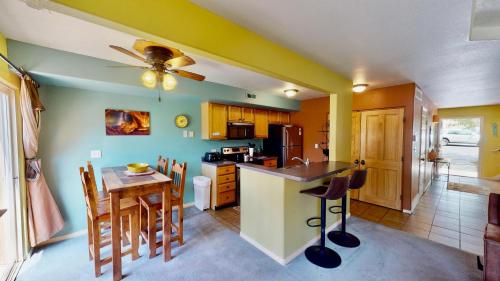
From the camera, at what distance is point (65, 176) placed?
2.68 m

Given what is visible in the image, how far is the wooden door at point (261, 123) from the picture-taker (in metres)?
4.62

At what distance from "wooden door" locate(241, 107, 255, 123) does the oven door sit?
0.40ft

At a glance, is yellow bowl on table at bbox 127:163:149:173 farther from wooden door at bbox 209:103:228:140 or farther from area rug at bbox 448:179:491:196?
area rug at bbox 448:179:491:196

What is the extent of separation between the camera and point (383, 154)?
3836 mm

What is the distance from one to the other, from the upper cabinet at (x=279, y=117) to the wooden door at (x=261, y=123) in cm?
21

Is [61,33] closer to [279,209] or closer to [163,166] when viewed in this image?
[163,166]

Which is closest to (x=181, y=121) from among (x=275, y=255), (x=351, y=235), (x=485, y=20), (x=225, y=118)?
(x=225, y=118)

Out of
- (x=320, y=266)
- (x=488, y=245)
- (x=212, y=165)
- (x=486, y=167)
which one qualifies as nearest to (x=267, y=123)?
(x=212, y=165)

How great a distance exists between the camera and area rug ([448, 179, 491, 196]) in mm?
4828

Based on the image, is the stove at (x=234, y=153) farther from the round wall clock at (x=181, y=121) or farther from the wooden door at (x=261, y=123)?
the round wall clock at (x=181, y=121)

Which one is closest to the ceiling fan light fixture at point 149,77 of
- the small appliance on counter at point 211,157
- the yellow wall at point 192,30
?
the yellow wall at point 192,30

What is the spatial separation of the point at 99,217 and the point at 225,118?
2.62 metres

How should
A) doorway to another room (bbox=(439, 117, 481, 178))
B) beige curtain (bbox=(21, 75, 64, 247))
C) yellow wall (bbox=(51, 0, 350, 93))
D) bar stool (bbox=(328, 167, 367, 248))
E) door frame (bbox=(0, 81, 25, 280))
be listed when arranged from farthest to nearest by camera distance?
doorway to another room (bbox=(439, 117, 481, 178)) → bar stool (bbox=(328, 167, 367, 248)) → beige curtain (bbox=(21, 75, 64, 247)) → door frame (bbox=(0, 81, 25, 280)) → yellow wall (bbox=(51, 0, 350, 93))

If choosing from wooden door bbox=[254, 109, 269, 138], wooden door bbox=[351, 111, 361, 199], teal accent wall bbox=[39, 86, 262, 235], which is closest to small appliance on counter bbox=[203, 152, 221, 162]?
teal accent wall bbox=[39, 86, 262, 235]
